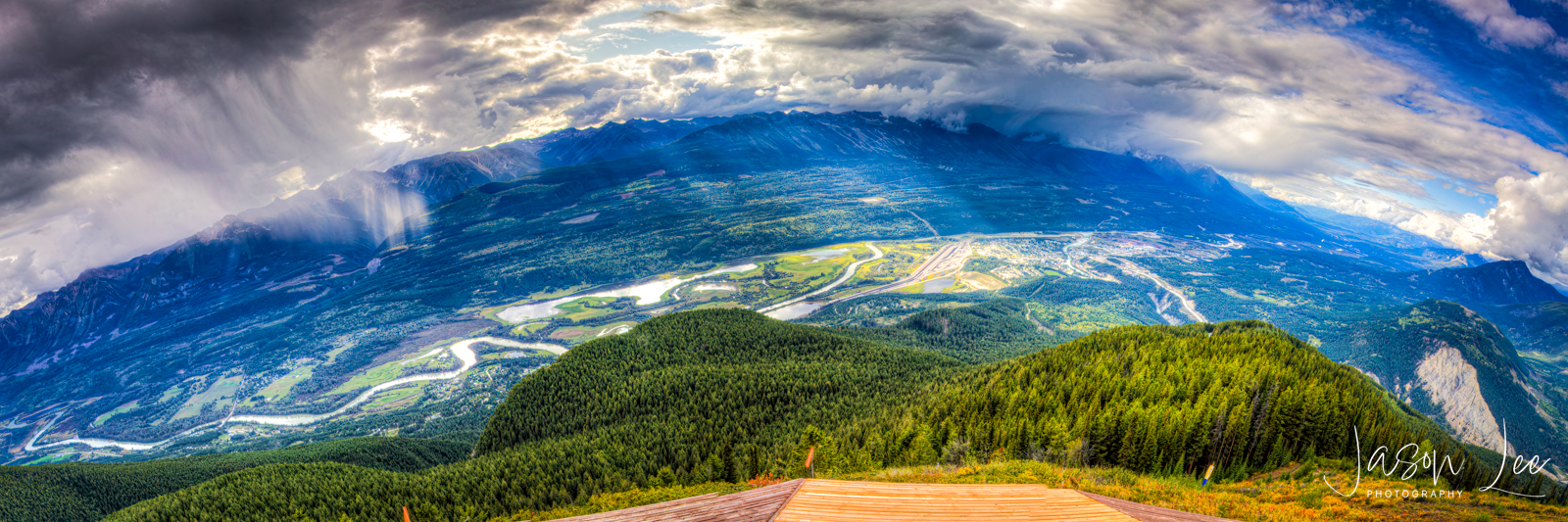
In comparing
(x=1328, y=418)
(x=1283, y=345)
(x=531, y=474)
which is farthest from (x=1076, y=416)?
(x=531, y=474)

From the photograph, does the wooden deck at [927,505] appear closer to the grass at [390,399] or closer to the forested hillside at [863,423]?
the forested hillside at [863,423]

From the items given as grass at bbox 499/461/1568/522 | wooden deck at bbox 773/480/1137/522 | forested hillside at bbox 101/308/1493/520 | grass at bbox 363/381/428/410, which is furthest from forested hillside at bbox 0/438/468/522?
wooden deck at bbox 773/480/1137/522

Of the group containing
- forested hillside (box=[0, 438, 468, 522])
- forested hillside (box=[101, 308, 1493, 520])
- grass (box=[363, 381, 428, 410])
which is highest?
forested hillside (box=[101, 308, 1493, 520])

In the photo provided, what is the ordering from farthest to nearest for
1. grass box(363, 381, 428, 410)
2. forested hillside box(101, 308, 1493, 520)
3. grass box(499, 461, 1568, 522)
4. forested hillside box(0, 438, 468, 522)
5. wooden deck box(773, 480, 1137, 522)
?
grass box(363, 381, 428, 410) → forested hillside box(0, 438, 468, 522) → forested hillside box(101, 308, 1493, 520) → grass box(499, 461, 1568, 522) → wooden deck box(773, 480, 1137, 522)

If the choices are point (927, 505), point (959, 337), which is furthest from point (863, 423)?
point (959, 337)

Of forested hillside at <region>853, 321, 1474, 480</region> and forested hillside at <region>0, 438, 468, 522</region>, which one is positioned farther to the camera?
forested hillside at <region>0, 438, 468, 522</region>

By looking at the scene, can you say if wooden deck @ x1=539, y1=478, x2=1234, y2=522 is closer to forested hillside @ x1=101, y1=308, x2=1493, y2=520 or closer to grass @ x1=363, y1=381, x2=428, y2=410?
forested hillside @ x1=101, y1=308, x2=1493, y2=520

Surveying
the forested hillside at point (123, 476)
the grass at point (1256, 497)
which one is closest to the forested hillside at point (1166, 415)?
the grass at point (1256, 497)

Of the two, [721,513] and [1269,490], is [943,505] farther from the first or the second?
[1269,490]
